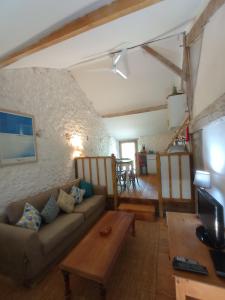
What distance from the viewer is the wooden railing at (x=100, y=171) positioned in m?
3.76

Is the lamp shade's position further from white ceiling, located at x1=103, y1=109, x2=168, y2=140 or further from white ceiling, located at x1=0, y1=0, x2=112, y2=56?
white ceiling, located at x1=103, y1=109, x2=168, y2=140

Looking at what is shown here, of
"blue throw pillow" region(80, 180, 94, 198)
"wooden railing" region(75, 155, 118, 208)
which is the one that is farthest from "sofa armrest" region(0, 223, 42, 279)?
"wooden railing" region(75, 155, 118, 208)

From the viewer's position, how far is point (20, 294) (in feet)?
5.67

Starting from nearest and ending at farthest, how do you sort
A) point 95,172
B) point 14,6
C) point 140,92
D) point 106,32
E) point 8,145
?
point 14,6, point 106,32, point 8,145, point 95,172, point 140,92

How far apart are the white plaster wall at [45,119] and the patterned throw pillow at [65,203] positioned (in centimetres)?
49

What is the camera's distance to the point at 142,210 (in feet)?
10.9

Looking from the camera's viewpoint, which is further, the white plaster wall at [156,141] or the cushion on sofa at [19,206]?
the white plaster wall at [156,141]

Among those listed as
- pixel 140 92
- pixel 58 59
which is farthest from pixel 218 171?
pixel 140 92

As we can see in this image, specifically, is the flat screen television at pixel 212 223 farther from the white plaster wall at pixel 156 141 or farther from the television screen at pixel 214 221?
the white plaster wall at pixel 156 141

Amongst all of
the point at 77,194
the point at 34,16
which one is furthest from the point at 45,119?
the point at 34,16

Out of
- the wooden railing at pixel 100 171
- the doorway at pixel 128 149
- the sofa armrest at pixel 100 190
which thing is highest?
the doorway at pixel 128 149

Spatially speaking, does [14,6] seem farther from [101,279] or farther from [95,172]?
[95,172]

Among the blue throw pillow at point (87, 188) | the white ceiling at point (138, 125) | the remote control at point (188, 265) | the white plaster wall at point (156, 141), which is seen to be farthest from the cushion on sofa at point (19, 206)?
the white plaster wall at point (156, 141)

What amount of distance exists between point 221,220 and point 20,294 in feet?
7.17
